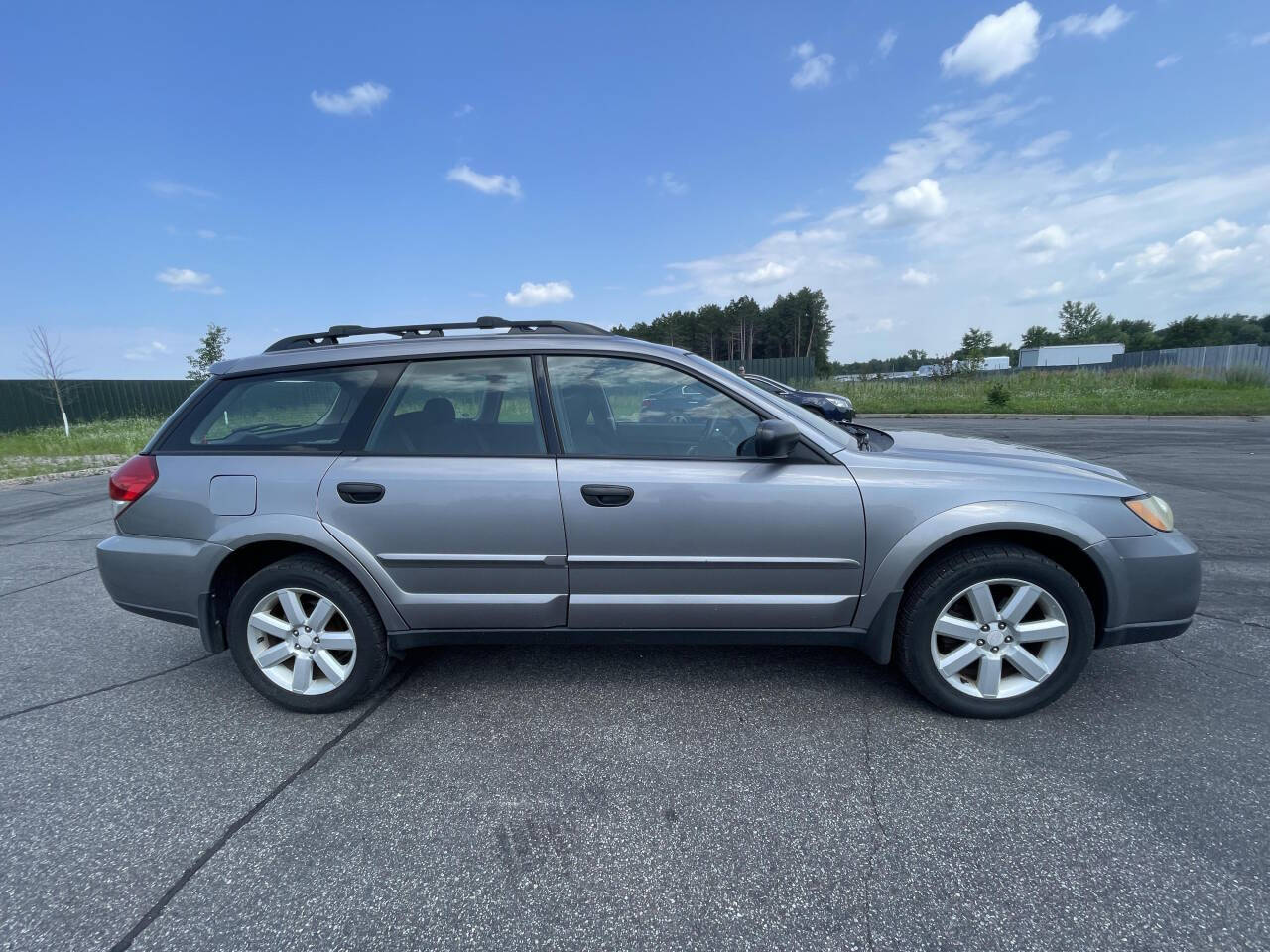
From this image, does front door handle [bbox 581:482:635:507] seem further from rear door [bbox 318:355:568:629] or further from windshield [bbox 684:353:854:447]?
windshield [bbox 684:353:854:447]

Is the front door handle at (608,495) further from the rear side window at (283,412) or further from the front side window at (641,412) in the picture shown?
the rear side window at (283,412)

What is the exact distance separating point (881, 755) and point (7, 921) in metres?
2.87

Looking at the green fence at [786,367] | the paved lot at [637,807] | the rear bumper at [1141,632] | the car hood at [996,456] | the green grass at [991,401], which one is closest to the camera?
the paved lot at [637,807]

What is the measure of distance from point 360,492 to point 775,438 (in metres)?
1.79

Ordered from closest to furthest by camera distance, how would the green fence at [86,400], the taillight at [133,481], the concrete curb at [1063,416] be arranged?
1. the taillight at [133,481]
2. the concrete curb at [1063,416]
3. the green fence at [86,400]

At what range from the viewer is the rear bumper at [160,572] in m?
2.70

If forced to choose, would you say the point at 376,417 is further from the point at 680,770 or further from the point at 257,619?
the point at 680,770

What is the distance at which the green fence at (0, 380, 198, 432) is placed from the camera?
21.7 meters

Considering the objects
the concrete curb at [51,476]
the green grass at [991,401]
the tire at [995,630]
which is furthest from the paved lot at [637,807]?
the green grass at [991,401]

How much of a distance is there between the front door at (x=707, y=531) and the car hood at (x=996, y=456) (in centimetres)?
56

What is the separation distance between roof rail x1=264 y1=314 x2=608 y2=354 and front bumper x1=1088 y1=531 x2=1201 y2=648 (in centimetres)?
248

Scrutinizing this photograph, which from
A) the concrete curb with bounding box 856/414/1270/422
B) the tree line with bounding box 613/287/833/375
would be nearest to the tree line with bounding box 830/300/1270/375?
the tree line with bounding box 613/287/833/375

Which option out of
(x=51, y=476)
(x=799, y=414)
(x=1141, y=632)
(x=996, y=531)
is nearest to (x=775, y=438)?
(x=799, y=414)

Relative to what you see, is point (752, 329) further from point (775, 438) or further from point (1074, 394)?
point (775, 438)
